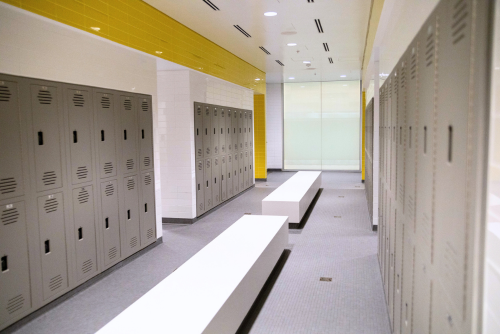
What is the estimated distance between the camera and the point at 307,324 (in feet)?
11.5

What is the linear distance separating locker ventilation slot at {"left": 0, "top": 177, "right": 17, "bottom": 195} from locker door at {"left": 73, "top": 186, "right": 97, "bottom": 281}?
795 mm

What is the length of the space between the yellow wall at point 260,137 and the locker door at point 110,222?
848 cm

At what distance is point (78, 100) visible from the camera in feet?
13.8

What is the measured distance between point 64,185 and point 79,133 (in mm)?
567

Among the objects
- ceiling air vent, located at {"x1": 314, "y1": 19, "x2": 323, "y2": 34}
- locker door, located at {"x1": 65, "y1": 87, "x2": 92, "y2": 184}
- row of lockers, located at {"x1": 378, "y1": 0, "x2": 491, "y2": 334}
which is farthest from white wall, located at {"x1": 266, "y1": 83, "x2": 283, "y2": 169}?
row of lockers, located at {"x1": 378, "y1": 0, "x2": 491, "y2": 334}

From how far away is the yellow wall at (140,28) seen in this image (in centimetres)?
385

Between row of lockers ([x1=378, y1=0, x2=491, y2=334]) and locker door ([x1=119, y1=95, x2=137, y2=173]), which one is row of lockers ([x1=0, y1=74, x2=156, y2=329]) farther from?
row of lockers ([x1=378, y1=0, x2=491, y2=334])

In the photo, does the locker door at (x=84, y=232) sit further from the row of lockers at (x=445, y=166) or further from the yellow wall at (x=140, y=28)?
the row of lockers at (x=445, y=166)

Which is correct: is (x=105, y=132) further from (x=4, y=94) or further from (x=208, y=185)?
(x=208, y=185)

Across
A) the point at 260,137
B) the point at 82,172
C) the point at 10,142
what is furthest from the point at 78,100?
the point at 260,137

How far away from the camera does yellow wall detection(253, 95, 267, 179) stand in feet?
43.2

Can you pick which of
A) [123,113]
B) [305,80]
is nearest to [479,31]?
[123,113]

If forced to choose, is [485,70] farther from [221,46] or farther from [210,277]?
[221,46]

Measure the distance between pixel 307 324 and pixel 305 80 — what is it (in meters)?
12.4
